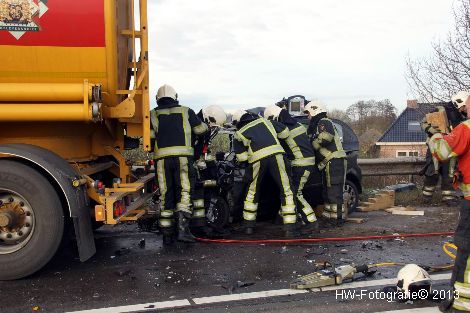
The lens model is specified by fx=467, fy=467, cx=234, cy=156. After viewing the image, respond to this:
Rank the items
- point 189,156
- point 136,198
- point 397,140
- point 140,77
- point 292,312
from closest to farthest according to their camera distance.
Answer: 1. point 292,312
2. point 140,77
3. point 136,198
4. point 189,156
5. point 397,140

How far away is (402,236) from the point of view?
6.17 meters

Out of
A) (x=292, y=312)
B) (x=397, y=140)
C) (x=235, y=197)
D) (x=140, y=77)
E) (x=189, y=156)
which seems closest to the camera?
(x=292, y=312)

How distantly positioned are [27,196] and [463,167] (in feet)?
12.8

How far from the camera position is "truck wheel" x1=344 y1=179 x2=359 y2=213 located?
25.7 feet

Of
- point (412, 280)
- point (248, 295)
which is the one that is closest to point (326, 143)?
point (412, 280)

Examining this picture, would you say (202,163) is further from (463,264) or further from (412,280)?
(463,264)

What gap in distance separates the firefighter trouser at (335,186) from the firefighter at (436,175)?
7.67 ft

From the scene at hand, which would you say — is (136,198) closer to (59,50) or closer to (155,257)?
(155,257)

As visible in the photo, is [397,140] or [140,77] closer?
[140,77]

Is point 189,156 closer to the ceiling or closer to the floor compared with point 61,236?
closer to the ceiling

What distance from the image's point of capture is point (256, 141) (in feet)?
20.8

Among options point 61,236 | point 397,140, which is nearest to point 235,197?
point 61,236

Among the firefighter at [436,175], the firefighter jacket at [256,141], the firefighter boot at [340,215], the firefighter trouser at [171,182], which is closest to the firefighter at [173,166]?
the firefighter trouser at [171,182]

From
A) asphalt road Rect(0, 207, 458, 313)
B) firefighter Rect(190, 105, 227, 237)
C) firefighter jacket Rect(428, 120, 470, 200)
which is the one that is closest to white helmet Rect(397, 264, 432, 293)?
asphalt road Rect(0, 207, 458, 313)
